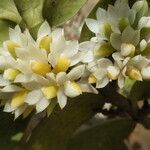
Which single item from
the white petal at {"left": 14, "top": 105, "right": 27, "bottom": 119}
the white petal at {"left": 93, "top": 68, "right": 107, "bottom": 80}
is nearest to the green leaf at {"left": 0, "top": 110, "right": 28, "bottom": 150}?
the white petal at {"left": 14, "top": 105, "right": 27, "bottom": 119}

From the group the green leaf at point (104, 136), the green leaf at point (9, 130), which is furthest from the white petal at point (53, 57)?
the green leaf at point (104, 136)

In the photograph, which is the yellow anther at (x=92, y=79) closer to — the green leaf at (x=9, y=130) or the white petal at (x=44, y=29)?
the white petal at (x=44, y=29)

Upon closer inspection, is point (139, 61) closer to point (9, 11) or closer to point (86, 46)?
point (86, 46)

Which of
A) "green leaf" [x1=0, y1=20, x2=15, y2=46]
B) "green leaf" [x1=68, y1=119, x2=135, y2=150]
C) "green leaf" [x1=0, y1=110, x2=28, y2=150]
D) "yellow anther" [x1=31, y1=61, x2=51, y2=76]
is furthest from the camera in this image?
"green leaf" [x1=68, y1=119, x2=135, y2=150]

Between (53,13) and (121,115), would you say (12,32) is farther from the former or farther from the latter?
(121,115)

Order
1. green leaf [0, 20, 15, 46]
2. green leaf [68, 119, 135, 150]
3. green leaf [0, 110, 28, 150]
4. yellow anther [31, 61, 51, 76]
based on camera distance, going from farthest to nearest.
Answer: green leaf [68, 119, 135, 150], green leaf [0, 110, 28, 150], green leaf [0, 20, 15, 46], yellow anther [31, 61, 51, 76]

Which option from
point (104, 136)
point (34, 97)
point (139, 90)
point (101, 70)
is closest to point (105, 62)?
point (101, 70)

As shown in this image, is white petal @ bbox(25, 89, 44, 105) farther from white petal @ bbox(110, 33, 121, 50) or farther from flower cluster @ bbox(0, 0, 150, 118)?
white petal @ bbox(110, 33, 121, 50)
